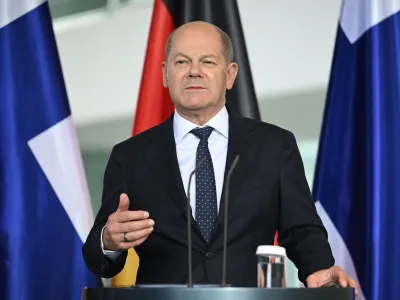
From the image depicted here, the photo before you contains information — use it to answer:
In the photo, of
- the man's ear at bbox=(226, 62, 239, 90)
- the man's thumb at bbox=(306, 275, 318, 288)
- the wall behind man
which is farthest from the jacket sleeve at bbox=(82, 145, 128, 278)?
the wall behind man

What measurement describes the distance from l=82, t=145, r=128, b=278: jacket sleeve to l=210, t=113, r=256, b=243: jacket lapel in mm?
306

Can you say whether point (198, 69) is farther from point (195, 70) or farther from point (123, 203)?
point (123, 203)

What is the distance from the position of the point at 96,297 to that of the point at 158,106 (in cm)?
187

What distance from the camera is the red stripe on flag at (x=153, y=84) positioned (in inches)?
144

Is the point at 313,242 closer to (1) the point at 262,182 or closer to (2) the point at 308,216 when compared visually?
(2) the point at 308,216

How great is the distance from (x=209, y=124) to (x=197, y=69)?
0.18 m

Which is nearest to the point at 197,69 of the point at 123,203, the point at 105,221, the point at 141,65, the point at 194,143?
the point at 194,143

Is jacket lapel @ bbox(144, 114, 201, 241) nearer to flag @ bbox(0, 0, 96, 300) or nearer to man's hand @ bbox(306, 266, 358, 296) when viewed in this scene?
man's hand @ bbox(306, 266, 358, 296)

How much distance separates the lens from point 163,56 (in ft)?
12.0

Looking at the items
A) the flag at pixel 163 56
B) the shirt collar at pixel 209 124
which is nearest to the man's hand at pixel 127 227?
the shirt collar at pixel 209 124

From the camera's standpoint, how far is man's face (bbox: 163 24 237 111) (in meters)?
2.60

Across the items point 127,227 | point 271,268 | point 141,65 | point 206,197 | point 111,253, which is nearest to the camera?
point 271,268

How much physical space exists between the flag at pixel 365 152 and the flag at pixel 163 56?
37cm

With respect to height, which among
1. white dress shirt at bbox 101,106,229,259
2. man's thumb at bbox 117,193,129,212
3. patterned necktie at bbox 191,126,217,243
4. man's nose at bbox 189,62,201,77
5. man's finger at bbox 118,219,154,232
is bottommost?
man's finger at bbox 118,219,154,232
